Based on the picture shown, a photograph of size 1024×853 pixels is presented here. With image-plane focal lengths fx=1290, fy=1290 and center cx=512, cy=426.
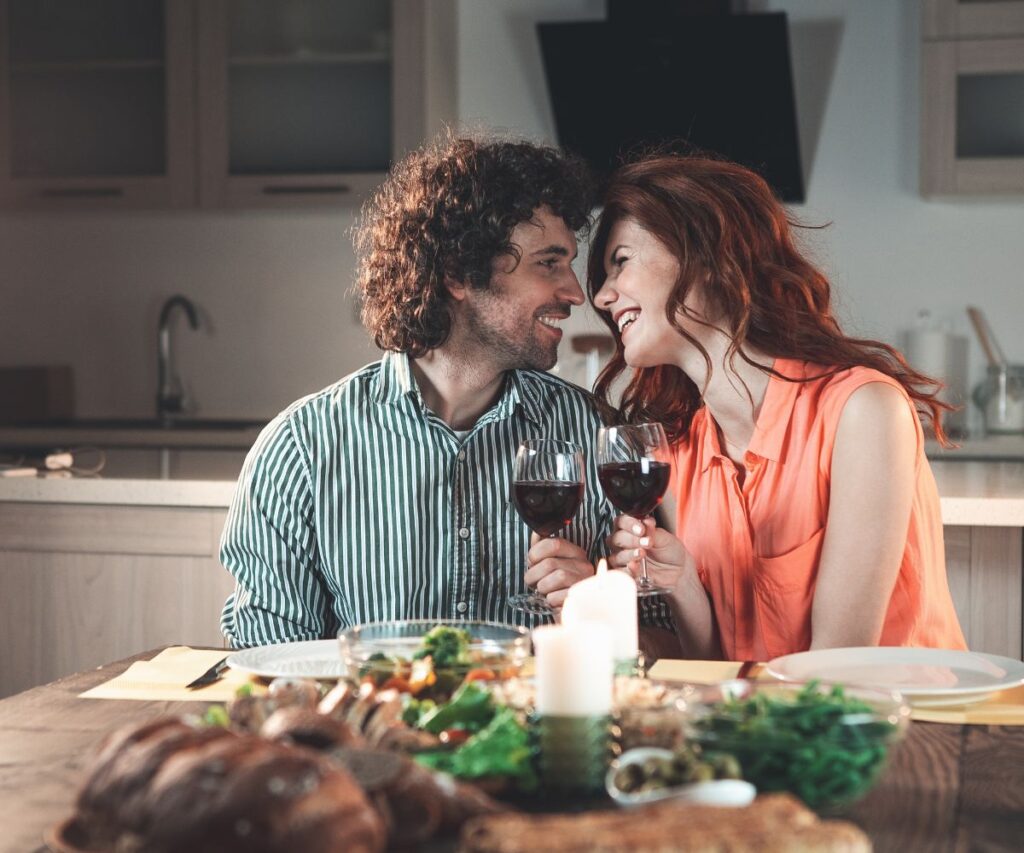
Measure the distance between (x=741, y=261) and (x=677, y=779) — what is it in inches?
43.2

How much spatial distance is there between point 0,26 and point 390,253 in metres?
2.78

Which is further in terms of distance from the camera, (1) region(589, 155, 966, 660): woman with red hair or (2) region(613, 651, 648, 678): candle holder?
(1) region(589, 155, 966, 660): woman with red hair

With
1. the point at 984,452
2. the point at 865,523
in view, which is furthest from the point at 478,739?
the point at 984,452

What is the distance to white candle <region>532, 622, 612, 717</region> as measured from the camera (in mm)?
926

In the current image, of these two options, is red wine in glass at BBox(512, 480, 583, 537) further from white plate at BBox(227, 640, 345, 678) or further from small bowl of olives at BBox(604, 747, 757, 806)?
small bowl of olives at BBox(604, 747, 757, 806)

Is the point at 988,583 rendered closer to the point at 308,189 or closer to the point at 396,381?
the point at 396,381

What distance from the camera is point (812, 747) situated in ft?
2.95

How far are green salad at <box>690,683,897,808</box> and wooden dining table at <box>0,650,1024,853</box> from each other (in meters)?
0.03

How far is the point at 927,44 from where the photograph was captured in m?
3.66

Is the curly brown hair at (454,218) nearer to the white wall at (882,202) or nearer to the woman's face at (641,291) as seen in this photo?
the woman's face at (641,291)

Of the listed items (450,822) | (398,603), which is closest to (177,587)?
(398,603)

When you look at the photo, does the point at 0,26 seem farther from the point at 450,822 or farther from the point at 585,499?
the point at 450,822

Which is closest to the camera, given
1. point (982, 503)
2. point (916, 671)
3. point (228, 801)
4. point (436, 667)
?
point (228, 801)

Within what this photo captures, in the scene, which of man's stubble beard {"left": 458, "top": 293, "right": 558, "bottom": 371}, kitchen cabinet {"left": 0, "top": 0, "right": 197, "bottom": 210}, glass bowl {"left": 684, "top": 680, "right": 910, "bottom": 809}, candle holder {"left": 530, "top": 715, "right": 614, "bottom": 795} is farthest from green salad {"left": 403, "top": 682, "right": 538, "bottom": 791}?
kitchen cabinet {"left": 0, "top": 0, "right": 197, "bottom": 210}
